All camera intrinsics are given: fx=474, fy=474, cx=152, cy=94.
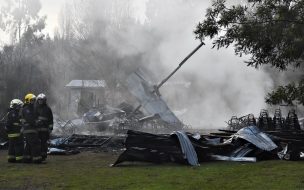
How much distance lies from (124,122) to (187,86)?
Answer: 680 inches

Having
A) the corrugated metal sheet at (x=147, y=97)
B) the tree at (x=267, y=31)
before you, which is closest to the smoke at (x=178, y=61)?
the corrugated metal sheet at (x=147, y=97)

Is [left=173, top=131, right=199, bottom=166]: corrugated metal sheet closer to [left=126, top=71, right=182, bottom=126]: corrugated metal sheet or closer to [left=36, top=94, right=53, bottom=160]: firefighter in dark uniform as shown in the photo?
[left=36, top=94, right=53, bottom=160]: firefighter in dark uniform

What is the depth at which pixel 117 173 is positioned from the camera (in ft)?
32.4

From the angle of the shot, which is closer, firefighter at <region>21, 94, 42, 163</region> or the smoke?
firefighter at <region>21, 94, 42, 163</region>

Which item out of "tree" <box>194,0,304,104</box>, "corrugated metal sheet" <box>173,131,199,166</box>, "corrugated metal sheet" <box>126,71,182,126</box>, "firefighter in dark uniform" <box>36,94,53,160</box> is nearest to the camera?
"tree" <box>194,0,304,104</box>

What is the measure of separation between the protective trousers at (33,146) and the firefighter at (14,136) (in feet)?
0.75

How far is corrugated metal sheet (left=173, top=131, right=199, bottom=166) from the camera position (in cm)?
1123

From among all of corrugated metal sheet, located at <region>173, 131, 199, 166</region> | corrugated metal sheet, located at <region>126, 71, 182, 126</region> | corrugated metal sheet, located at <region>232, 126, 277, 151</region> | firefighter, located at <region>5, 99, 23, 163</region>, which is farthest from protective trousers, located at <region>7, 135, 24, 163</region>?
corrugated metal sheet, located at <region>126, 71, 182, 126</region>

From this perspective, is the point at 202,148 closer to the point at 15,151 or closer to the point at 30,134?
the point at 30,134

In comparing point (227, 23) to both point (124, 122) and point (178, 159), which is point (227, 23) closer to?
point (178, 159)

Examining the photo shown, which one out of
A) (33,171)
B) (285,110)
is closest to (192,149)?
(33,171)

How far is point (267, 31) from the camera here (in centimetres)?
850

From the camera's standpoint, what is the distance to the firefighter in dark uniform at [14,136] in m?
12.5

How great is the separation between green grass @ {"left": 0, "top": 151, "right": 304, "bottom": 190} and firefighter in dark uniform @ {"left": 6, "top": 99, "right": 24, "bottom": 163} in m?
0.46
